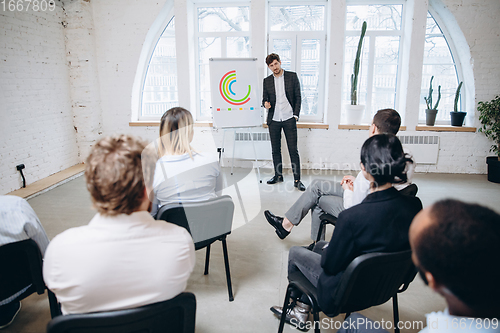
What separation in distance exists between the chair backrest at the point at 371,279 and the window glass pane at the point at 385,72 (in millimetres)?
4366

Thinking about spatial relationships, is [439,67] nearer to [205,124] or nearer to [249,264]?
[205,124]

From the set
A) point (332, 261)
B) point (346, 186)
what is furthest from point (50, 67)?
point (332, 261)

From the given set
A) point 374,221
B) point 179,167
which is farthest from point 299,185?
point 374,221

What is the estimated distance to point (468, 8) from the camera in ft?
15.0

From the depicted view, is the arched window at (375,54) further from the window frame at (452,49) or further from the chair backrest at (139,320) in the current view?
the chair backrest at (139,320)

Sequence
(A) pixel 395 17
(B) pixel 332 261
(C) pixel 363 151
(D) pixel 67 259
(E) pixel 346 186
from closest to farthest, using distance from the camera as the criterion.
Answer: (D) pixel 67 259, (B) pixel 332 261, (C) pixel 363 151, (E) pixel 346 186, (A) pixel 395 17

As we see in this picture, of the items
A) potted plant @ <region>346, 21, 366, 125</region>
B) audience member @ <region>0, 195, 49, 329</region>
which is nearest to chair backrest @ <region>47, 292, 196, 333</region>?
audience member @ <region>0, 195, 49, 329</region>

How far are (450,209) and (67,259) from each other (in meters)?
0.94

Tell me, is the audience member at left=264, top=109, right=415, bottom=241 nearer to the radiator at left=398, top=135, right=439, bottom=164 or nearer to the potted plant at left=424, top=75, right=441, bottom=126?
A: the radiator at left=398, top=135, right=439, bottom=164

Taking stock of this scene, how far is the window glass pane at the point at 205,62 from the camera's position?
Answer: 5305mm

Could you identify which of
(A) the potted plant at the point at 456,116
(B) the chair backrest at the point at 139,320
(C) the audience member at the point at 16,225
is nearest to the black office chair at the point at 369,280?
(B) the chair backrest at the point at 139,320

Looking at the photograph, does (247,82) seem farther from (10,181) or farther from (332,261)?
(332,261)

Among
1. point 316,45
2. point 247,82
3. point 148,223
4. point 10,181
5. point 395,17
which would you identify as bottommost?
point 10,181

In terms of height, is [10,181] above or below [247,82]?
below
